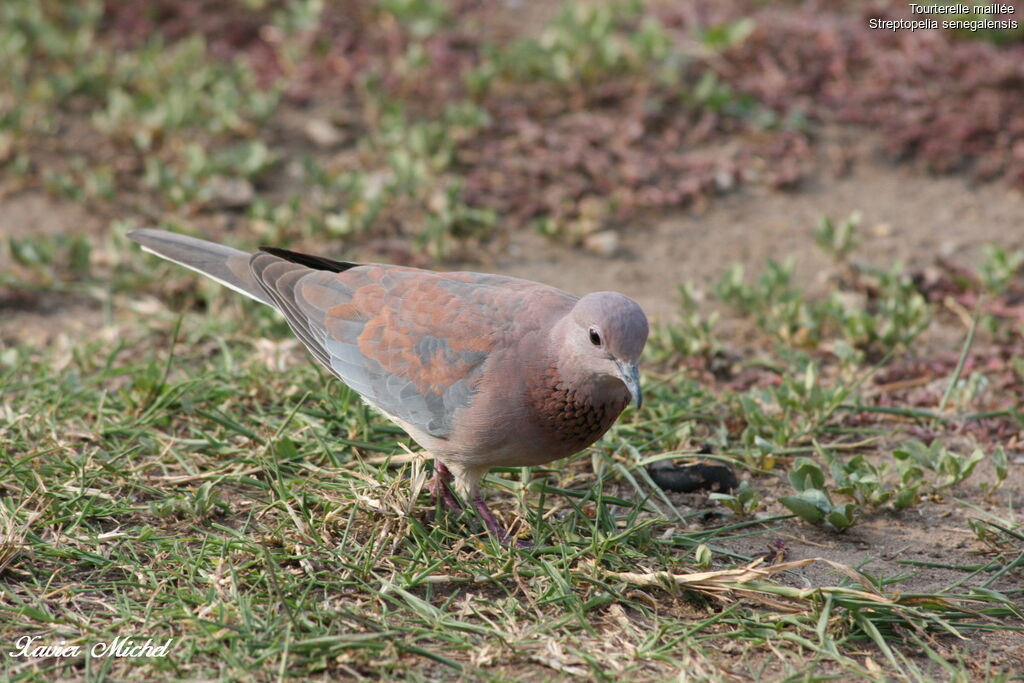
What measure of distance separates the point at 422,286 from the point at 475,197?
2.66 meters

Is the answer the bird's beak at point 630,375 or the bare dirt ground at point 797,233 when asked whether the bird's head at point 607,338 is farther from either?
the bare dirt ground at point 797,233

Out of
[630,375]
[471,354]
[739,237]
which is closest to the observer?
[630,375]

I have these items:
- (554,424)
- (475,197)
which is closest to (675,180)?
(475,197)

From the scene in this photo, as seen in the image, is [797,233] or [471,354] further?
[797,233]

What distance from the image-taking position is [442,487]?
3951mm

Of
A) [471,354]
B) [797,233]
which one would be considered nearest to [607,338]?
[471,354]

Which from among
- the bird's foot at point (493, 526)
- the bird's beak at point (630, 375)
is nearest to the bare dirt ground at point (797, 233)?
the bird's foot at point (493, 526)

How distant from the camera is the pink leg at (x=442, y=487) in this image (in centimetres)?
393

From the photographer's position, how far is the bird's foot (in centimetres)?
372

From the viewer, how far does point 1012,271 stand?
558 cm

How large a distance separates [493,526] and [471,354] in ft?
1.98

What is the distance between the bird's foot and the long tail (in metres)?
1.32

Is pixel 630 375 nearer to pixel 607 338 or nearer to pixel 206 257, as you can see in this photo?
pixel 607 338

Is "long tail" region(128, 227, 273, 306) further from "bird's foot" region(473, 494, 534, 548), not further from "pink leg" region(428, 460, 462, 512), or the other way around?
"bird's foot" region(473, 494, 534, 548)
